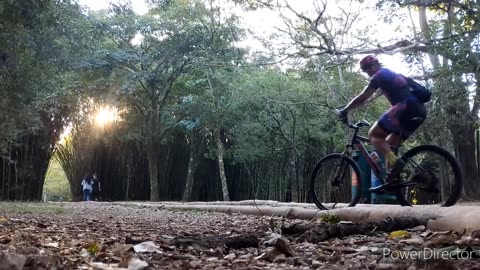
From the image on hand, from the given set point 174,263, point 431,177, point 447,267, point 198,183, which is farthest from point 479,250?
point 198,183

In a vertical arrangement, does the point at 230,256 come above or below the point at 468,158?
below

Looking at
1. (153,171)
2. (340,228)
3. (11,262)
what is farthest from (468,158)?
(11,262)

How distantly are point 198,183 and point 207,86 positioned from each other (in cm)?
474

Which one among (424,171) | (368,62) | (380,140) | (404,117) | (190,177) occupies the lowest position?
(424,171)

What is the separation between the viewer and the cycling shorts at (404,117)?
4535mm

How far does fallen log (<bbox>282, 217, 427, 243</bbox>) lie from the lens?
10.9 ft

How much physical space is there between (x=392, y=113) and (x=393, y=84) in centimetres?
25

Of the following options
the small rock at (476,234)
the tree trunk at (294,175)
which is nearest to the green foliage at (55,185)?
the tree trunk at (294,175)

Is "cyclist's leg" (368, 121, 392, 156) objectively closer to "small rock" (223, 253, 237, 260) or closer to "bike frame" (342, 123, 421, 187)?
"bike frame" (342, 123, 421, 187)

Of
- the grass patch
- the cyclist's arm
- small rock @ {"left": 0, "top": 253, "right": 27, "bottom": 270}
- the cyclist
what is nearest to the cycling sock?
the cyclist

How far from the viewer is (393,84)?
15.1 feet

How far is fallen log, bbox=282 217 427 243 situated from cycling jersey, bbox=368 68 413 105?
3.90 feet

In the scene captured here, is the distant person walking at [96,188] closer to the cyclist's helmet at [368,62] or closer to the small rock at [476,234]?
the cyclist's helmet at [368,62]

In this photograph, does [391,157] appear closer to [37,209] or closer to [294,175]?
[37,209]
